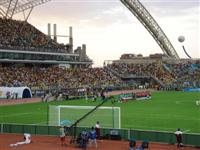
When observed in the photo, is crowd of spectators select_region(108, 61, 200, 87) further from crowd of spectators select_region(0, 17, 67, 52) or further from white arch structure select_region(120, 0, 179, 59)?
crowd of spectators select_region(0, 17, 67, 52)

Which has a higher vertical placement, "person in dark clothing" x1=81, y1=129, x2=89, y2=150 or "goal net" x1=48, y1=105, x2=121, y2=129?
"goal net" x1=48, y1=105, x2=121, y2=129

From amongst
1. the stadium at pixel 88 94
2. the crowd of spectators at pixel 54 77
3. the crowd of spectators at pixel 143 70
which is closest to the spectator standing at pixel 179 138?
the stadium at pixel 88 94

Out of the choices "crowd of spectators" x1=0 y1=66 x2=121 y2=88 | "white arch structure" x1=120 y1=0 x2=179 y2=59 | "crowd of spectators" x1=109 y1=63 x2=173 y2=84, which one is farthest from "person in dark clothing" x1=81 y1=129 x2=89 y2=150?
"white arch structure" x1=120 y1=0 x2=179 y2=59

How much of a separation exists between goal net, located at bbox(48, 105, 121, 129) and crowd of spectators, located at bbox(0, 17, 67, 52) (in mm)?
42433

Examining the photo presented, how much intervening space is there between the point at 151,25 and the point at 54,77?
4432 cm

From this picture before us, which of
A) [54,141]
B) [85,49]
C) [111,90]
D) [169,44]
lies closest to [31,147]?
[54,141]

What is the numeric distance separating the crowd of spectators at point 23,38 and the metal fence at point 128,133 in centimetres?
4372

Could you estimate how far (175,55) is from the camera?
396ft

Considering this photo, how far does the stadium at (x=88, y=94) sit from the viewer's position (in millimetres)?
27864

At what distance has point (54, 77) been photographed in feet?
249

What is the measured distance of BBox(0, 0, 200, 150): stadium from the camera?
27864mm

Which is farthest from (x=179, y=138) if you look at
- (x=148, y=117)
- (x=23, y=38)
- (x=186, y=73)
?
(x=186, y=73)

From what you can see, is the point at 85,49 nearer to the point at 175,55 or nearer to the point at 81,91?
the point at 175,55

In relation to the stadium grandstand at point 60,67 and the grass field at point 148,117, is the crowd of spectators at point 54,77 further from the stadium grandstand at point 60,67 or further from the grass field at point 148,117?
the grass field at point 148,117
